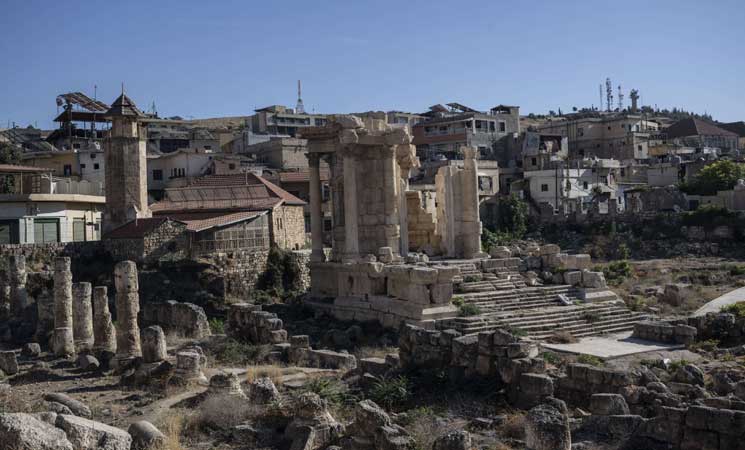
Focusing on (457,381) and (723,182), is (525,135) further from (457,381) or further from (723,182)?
(457,381)

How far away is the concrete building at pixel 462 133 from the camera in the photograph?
65062 millimetres

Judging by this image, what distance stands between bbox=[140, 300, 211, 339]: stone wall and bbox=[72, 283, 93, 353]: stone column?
2.56 meters

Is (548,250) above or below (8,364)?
above

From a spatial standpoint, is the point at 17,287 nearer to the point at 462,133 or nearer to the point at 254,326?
the point at 254,326

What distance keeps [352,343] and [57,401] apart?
912 centimetres

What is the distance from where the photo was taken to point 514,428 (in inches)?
480

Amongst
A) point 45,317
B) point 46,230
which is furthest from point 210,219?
point 45,317

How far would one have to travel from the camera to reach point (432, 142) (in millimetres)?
66875

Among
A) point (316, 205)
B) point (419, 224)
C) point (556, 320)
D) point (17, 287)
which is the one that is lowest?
point (556, 320)

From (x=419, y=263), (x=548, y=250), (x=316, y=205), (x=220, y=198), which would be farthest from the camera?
(x=220, y=198)

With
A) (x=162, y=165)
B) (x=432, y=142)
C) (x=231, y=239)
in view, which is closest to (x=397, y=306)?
(x=231, y=239)

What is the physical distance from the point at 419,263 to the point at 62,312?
10584 millimetres

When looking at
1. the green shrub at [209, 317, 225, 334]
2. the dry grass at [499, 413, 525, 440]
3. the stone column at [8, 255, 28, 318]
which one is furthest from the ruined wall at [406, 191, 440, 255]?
the dry grass at [499, 413, 525, 440]

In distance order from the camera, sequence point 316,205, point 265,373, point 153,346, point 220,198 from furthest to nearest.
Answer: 1. point 220,198
2. point 316,205
3. point 153,346
4. point 265,373
